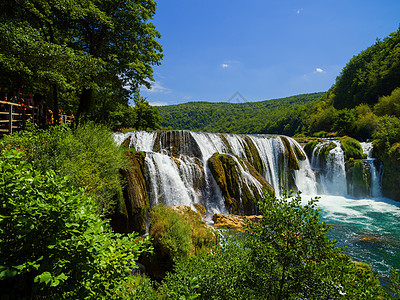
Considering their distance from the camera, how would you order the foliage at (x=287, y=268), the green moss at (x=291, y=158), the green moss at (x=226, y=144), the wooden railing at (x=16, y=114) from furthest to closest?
the green moss at (x=291, y=158)
the green moss at (x=226, y=144)
the wooden railing at (x=16, y=114)
the foliage at (x=287, y=268)

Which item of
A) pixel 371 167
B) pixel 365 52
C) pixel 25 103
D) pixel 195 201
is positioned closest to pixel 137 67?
pixel 25 103

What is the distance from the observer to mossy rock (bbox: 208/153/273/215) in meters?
14.6

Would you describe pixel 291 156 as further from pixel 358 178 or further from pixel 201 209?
pixel 201 209

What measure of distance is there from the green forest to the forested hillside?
55.3 metres

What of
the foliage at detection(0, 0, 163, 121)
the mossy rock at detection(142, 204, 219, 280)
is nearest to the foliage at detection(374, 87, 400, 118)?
the foliage at detection(0, 0, 163, 121)

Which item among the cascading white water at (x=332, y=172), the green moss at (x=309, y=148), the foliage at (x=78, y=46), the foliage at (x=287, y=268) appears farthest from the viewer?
the green moss at (x=309, y=148)

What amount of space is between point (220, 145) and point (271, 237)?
52.8ft

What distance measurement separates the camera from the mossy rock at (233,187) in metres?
14.6

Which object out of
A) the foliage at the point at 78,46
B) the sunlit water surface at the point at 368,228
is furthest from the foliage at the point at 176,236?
the foliage at the point at 78,46

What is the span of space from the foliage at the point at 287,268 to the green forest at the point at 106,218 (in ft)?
0.07

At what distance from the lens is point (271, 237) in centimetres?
403

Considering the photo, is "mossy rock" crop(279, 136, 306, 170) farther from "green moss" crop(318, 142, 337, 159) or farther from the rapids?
"green moss" crop(318, 142, 337, 159)

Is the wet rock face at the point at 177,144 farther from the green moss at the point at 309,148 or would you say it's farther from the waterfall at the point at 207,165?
the green moss at the point at 309,148

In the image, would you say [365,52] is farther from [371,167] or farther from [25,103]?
[25,103]
